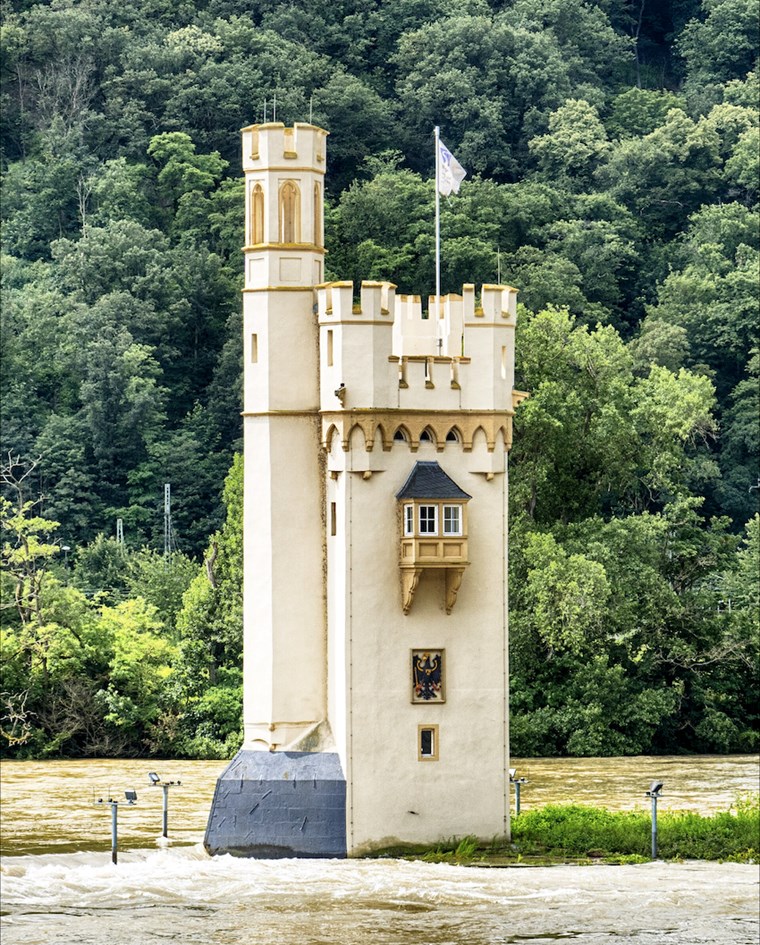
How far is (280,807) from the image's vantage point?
157 feet

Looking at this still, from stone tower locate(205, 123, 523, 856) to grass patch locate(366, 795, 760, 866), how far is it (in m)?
0.48

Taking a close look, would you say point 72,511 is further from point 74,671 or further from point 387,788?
point 387,788

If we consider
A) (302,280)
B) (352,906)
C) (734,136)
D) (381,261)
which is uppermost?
(734,136)

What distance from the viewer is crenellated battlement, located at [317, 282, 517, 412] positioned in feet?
158

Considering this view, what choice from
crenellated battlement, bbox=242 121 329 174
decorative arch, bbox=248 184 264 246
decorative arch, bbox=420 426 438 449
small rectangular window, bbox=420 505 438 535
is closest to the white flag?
crenellated battlement, bbox=242 121 329 174

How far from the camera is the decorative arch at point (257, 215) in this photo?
49.9m

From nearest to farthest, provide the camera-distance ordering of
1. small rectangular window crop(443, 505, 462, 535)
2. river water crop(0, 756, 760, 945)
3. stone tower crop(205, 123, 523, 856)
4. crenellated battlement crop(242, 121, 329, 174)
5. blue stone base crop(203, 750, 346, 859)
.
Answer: river water crop(0, 756, 760, 945)
blue stone base crop(203, 750, 346, 859)
stone tower crop(205, 123, 523, 856)
small rectangular window crop(443, 505, 462, 535)
crenellated battlement crop(242, 121, 329, 174)

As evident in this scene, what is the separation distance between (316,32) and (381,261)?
83.3 ft

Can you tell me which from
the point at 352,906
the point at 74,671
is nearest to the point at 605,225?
the point at 74,671

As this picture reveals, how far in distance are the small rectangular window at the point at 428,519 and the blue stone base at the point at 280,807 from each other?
4.24m

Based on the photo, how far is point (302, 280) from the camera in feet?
162

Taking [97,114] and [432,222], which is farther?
[97,114]

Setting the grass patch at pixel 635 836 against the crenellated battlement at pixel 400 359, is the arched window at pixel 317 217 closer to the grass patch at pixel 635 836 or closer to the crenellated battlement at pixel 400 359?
the crenellated battlement at pixel 400 359

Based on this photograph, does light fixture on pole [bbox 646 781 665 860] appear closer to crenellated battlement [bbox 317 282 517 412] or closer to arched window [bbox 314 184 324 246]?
crenellated battlement [bbox 317 282 517 412]
